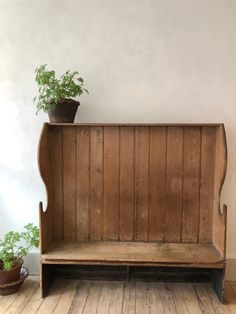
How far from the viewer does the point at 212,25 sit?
2336 millimetres

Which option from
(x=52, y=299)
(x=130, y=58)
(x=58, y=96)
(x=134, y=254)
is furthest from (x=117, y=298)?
(x=130, y=58)

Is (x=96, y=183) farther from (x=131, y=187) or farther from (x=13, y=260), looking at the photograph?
(x=13, y=260)

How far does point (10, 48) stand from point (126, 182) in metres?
1.36

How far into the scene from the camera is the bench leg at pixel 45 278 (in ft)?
7.10

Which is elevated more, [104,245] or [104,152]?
[104,152]

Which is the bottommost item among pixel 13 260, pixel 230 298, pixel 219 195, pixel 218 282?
pixel 230 298

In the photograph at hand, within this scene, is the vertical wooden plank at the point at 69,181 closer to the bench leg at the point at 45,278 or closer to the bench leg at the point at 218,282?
the bench leg at the point at 45,278

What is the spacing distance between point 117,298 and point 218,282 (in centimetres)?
71

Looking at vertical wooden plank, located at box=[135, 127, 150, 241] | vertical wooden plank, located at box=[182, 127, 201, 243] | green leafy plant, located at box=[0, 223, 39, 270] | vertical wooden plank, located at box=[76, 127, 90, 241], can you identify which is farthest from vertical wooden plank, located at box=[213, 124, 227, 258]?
green leafy plant, located at box=[0, 223, 39, 270]

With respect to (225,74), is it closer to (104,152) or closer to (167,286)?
(104,152)

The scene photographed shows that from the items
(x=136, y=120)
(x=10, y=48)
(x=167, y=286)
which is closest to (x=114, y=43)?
(x=136, y=120)

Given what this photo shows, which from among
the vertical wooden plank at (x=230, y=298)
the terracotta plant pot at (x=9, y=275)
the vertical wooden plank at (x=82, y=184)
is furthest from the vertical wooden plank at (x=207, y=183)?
the terracotta plant pot at (x=9, y=275)

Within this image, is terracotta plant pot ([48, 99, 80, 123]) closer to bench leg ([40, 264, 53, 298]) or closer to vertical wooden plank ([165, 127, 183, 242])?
vertical wooden plank ([165, 127, 183, 242])

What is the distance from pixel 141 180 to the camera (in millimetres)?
2379
